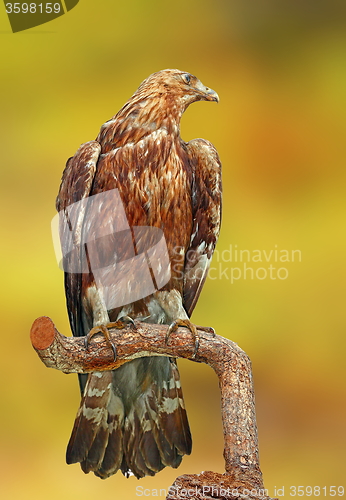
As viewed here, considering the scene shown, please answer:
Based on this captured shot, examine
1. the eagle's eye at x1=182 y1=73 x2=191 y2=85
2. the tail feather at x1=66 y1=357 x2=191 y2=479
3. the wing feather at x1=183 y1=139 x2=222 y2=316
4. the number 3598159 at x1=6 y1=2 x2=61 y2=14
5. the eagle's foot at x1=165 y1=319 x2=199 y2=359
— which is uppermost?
the number 3598159 at x1=6 y1=2 x2=61 y2=14

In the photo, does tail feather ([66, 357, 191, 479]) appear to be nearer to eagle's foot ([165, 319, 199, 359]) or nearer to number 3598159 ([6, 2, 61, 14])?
eagle's foot ([165, 319, 199, 359])

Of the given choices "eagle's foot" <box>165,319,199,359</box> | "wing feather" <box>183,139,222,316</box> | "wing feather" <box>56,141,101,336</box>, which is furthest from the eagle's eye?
"eagle's foot" <box>165,319,199,359</box>

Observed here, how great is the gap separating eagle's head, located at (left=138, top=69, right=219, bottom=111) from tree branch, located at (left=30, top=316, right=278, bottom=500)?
2.95ft

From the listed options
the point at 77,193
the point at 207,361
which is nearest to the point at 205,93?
the point at 77,193

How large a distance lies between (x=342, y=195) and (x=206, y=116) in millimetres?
825

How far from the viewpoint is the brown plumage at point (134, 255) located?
2.13 m

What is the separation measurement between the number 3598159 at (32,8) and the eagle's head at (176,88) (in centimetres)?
75

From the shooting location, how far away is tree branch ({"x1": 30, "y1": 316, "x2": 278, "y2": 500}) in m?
1.72

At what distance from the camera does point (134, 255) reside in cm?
215

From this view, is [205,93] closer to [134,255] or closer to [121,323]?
[134,255]

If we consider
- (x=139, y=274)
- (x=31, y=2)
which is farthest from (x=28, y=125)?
(x=139, y=274)

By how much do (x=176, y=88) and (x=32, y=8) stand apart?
88 cm

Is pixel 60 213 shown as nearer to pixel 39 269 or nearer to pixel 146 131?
pixel 146 131

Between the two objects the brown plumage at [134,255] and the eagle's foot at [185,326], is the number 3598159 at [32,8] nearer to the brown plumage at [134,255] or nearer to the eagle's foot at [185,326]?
the brown plumage at [134,255]
